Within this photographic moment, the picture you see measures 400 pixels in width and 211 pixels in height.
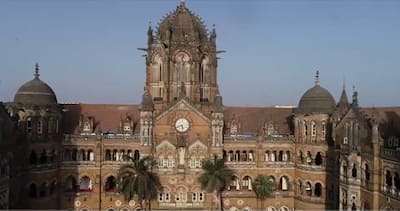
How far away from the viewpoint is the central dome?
63250 millimetres

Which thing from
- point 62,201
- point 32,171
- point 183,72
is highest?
point 183,72

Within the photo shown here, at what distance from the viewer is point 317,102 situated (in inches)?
2377

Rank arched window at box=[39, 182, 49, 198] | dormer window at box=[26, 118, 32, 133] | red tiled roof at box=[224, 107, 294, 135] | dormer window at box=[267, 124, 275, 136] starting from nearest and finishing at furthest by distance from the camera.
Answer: dormer window at box=[26, 118, 32, 133] < arched window at box=[39, 182, 49, 198] < dormer window at box=[267, 124, 275, 136] < red tiled roof at box=[224, 107, 294, 135]

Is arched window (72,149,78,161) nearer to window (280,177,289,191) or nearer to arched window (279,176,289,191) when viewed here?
arched window (279,176,289,191)

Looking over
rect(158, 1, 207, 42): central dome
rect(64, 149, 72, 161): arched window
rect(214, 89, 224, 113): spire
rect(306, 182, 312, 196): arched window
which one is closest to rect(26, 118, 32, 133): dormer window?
rect(64, 149, 72, 161): arched window

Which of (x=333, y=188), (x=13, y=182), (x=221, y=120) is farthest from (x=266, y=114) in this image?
(x=13, y=182)

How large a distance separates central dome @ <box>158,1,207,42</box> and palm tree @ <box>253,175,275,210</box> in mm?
18642

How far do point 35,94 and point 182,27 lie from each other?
63.1ft

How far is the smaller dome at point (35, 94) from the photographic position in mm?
56594

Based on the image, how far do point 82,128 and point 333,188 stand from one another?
2995cm

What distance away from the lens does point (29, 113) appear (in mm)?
56188

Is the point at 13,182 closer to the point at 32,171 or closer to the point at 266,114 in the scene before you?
the point at 32,171

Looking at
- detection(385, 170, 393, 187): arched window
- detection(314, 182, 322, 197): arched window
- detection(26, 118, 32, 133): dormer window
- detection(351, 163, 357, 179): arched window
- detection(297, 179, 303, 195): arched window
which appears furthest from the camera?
detection(297, 179, 303, 195): arched window

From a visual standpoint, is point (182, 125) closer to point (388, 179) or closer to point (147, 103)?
point (147, 103)
